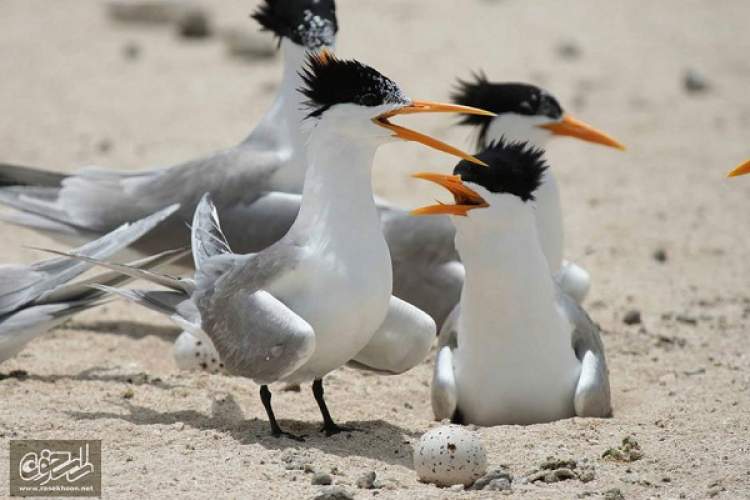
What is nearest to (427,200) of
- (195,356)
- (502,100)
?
(502,100)

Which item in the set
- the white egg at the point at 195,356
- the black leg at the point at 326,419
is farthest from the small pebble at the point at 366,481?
the white egg at the point at 195,356

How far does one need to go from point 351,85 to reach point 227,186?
2.07 metres

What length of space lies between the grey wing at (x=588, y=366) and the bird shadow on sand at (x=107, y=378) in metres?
1.71

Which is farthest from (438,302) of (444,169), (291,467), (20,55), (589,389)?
(20,55)

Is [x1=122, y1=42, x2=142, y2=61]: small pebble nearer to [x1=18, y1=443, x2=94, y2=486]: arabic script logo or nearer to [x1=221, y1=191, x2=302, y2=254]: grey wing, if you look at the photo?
[x1=221, y1=191, x2=302, y2=254]: grey wing

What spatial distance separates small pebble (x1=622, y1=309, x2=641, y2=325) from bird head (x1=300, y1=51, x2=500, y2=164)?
91.0 inches

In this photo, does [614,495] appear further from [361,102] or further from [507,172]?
[361,102]

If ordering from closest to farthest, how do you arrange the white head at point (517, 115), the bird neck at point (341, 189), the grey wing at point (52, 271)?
the bird neck at point (341, 189) < the grey wing at point (52, 271) < the white head at point (517, 115)

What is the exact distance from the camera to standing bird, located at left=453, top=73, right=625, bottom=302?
6.73m

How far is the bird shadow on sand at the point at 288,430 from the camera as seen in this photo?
484 cm

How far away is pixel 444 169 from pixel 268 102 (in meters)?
2.31

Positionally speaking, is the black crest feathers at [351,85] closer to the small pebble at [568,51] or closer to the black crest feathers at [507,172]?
the black crest feathers at [507,172]

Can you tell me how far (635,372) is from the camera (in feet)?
20.3

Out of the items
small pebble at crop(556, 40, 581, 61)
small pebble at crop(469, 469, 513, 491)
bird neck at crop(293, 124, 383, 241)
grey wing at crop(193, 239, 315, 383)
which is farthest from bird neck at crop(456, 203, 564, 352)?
small pebble at crop(556, 40, 581, 61)
